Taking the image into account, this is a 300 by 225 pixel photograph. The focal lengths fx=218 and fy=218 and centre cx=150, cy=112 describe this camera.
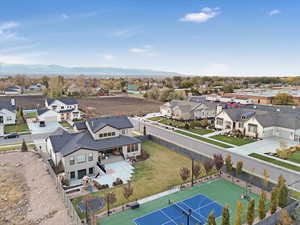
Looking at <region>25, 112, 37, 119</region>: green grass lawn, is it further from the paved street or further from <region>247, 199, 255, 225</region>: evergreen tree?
<region>247, 199, 255, 225</region>: evergreen tree

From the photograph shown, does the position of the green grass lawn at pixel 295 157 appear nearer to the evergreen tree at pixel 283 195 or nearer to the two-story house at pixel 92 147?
the evergreen tree at pixel 283 195

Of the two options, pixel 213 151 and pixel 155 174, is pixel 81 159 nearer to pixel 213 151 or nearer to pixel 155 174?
pixel 155 174

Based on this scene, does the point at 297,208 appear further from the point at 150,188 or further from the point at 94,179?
the point at 94,179

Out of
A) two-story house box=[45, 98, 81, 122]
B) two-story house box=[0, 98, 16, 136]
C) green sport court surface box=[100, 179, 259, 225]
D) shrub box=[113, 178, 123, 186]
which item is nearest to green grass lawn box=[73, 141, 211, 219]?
shrub box=[113, 178, 123, 186]

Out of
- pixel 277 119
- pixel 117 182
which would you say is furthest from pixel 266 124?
pixel 117 182

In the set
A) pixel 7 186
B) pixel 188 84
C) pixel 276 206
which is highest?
pixel 188 84

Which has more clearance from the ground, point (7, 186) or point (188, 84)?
point (188, 84)

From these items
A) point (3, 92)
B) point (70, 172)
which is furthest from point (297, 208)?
point (3, 92)

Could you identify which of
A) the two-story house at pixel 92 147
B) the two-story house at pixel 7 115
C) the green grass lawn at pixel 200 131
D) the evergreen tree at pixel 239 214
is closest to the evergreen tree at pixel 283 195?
the evergreen tree at pixel 239 214
